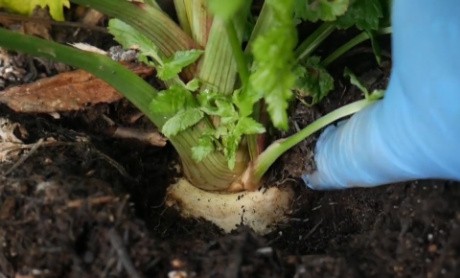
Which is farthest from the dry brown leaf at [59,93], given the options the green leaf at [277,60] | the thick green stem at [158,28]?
the green leaf at [277,60]

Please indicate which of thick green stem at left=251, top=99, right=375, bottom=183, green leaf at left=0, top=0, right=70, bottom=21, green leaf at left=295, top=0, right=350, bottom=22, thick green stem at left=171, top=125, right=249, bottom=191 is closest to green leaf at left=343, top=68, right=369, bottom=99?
thick green stem at left=251, top=99, right=375, bottom=183

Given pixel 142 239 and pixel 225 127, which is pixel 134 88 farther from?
pixel 142 239

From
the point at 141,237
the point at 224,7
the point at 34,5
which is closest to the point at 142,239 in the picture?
the point at 141,237

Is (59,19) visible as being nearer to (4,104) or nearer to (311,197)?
(4,104)

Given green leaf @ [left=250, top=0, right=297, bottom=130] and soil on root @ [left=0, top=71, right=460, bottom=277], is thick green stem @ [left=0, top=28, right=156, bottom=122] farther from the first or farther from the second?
green leaf @ [left=250, top=0, right=297, bottom=130]

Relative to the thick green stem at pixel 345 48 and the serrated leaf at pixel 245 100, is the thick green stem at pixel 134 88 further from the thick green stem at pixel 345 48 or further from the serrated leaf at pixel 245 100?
the thick green stem at pixel 345 48

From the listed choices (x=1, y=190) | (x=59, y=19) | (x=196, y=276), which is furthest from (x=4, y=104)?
(x=196, y=276)
